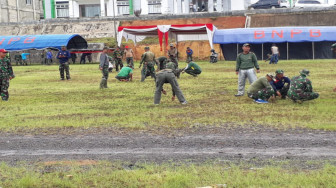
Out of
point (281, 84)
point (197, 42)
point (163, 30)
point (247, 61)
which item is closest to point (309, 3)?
point (197, 42)

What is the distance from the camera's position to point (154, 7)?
64062mm

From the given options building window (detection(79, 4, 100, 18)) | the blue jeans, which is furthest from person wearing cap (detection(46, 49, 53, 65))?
building window (detection(79, 4, 100, 18))

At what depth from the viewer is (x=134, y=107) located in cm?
1474

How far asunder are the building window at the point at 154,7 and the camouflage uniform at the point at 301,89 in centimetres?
5083

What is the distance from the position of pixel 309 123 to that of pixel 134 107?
5494 millimetres

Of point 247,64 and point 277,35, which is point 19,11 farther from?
point 247,64

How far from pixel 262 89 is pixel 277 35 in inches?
1114

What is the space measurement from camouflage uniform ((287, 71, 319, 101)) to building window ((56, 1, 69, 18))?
55.7 meters

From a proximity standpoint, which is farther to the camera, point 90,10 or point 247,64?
point 90,10

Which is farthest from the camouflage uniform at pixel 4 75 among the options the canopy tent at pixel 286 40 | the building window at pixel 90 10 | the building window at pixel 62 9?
the building window at pixel 90 10

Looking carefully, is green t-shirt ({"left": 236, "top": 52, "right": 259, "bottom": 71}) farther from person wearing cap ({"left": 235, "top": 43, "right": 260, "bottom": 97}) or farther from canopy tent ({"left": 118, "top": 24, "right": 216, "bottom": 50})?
canopy tent ({"left": 118, "top": 24, "right": 216, "bottom": 50})

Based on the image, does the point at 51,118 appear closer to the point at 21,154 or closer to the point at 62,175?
the point at 21,154

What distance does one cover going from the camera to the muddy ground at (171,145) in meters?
8.18

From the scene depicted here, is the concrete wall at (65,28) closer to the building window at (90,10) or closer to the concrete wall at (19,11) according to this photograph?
the concrete wall at (19,11)
